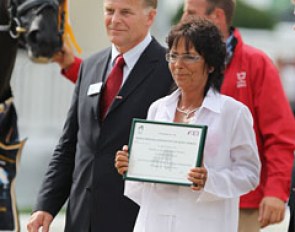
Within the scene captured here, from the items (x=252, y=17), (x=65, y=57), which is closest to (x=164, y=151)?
(x=65, y=57)

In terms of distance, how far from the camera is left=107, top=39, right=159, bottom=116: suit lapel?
5180 millimetres

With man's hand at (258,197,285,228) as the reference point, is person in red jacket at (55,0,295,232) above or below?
above

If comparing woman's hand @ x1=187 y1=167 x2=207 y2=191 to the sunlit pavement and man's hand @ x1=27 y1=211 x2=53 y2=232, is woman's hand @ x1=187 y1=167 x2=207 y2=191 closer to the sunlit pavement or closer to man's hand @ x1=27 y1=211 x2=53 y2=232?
man's hand @ x1=27 y1=211 x2=53 y2=232

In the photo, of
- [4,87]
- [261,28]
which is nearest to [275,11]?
[261,28]

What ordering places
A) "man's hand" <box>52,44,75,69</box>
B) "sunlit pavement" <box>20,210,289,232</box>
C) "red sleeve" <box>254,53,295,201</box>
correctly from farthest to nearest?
"sunlit pavement" <box>20,210,289,232</box> → "man's hand" <box>52,44,75,69</box> → "red sleeve" <box>254,53,295,201</box>

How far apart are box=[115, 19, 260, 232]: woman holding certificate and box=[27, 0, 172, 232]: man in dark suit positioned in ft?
1.48

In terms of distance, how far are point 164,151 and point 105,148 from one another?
690 mm

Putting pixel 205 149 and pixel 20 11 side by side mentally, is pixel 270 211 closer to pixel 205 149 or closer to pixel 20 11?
pixel 205 149

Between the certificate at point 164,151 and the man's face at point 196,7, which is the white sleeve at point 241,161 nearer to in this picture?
the certificate at point 164,151

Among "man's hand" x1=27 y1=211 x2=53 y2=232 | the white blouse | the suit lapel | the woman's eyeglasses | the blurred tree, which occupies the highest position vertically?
the woman's eyeglasses

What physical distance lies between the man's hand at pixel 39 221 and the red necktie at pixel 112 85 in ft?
1.78

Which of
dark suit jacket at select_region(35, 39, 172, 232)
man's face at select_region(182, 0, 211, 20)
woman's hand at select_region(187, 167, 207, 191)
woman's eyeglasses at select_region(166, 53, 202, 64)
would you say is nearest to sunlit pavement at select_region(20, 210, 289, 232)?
man's face at select_region(182, 0, 211, 20)

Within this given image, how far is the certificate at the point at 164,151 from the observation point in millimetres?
Answer: 4453

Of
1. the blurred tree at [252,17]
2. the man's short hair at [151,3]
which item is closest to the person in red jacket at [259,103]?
the man's short hair at [151,3]
